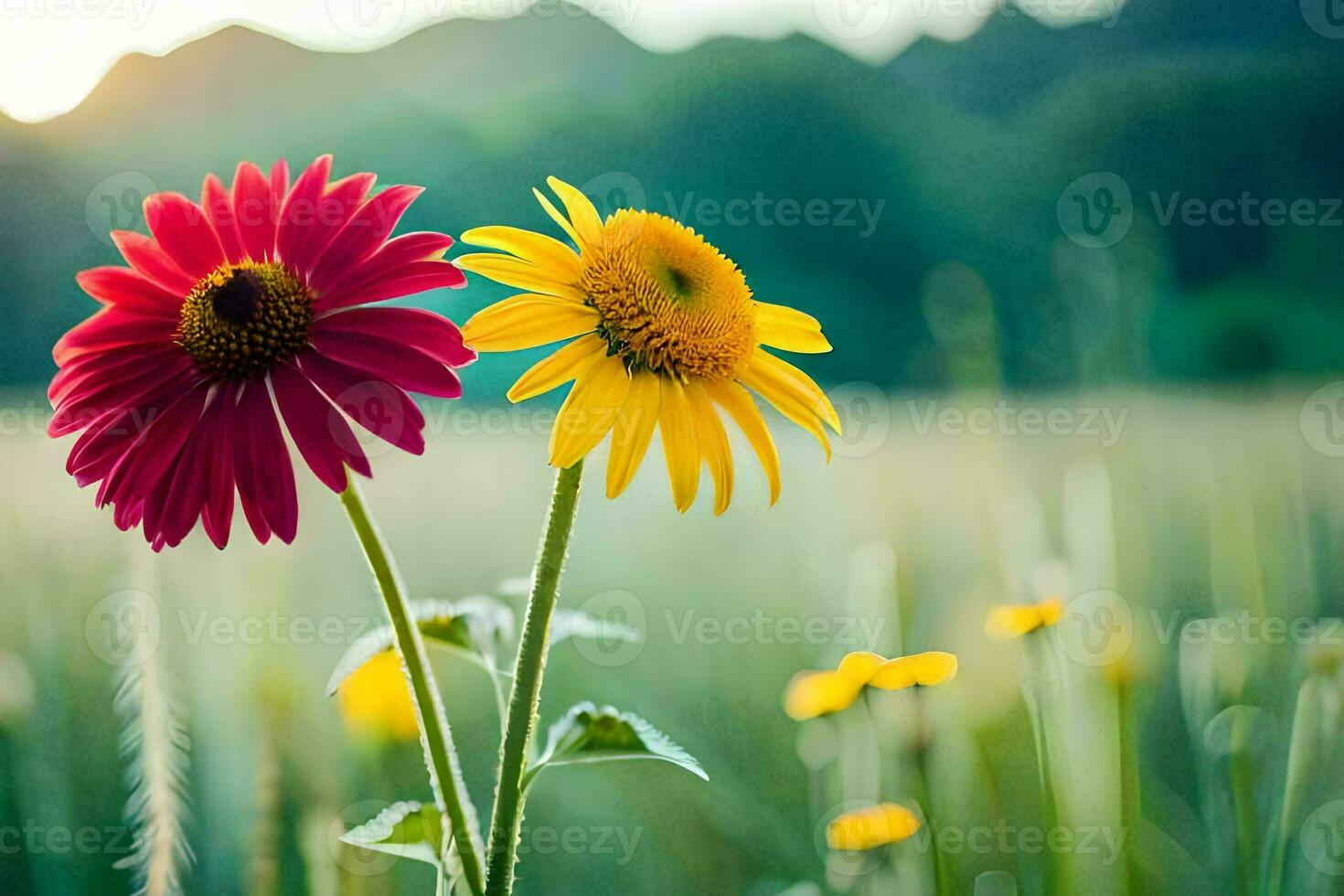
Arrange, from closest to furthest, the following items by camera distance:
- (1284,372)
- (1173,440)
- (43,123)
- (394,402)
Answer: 1. (394,402)
2. (43,123)
3. (1173,440)
4. (1284,372)

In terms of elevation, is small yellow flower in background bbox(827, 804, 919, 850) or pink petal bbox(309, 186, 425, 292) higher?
pink petal bbox(309, 186, 425, 292)

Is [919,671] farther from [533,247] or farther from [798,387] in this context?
[533,247]

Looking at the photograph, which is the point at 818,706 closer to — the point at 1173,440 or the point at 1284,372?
the point at 1173,440

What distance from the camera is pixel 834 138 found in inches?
53.9

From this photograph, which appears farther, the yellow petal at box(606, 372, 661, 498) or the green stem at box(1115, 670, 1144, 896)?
the green stem at box(1115, 670, 1144, 896)

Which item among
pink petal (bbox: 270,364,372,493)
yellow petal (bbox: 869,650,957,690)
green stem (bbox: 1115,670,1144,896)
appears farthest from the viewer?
green stem (bbox: 1115,670,1144,896)

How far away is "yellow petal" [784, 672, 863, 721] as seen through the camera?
0.67 meters

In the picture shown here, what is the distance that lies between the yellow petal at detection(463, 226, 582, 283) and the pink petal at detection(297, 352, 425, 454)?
7 centimetres

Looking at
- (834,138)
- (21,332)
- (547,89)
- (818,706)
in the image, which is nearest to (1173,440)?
(834,138)

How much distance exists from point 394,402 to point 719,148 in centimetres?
100

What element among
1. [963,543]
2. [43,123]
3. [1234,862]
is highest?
[43,123]

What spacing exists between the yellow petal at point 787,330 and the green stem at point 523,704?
0.16m

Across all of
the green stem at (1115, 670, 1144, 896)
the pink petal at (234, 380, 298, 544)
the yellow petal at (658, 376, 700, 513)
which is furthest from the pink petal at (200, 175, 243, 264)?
the green stem at (1115, 670, 1144, 896)

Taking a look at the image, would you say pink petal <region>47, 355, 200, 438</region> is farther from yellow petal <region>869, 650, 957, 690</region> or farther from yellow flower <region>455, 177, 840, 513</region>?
yellow petal <region>869, 650, 957, 690</region>
